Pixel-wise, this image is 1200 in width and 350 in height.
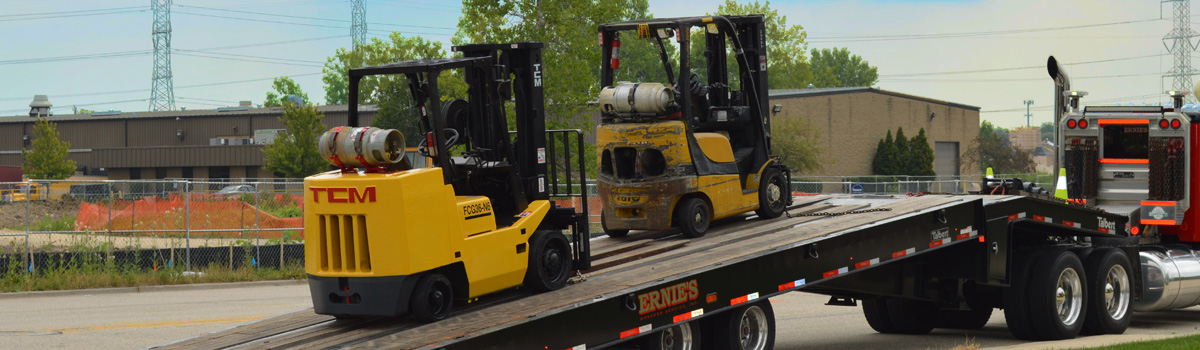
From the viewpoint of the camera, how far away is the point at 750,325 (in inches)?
426

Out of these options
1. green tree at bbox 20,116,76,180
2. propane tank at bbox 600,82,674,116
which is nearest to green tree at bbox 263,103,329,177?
green tree at bbox 20,116,76,180

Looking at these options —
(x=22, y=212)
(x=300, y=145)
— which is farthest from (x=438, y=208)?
(x=300, y=145)

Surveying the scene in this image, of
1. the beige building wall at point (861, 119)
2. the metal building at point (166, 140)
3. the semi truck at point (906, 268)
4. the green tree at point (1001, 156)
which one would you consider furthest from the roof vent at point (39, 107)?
the semi truck at point (906, 268)

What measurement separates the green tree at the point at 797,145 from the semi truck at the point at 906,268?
4379 centimetres

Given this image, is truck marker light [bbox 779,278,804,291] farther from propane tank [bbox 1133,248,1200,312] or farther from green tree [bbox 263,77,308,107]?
green tree [bbox 263,77,308,107]

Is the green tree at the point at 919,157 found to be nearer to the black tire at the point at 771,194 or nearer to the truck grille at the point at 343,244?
the black tire at the point at 771,194

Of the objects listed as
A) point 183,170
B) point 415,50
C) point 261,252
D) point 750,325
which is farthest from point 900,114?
point 750,325

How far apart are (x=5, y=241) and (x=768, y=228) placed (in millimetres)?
22638

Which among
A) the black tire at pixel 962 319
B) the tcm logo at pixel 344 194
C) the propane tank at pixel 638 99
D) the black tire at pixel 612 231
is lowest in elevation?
the black tire at pixel 962 319

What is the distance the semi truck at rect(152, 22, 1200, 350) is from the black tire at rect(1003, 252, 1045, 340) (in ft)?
0.05

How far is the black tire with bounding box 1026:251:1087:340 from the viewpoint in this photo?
43.5 ft

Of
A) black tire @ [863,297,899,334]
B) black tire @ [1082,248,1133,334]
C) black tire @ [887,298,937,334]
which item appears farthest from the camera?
black tire @ [863,297,899,334]

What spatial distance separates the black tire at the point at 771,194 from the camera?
1327 cm

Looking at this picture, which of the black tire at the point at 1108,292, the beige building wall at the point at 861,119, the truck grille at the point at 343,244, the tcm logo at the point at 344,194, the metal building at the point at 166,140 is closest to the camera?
the tcm logo at the point at 344,194
